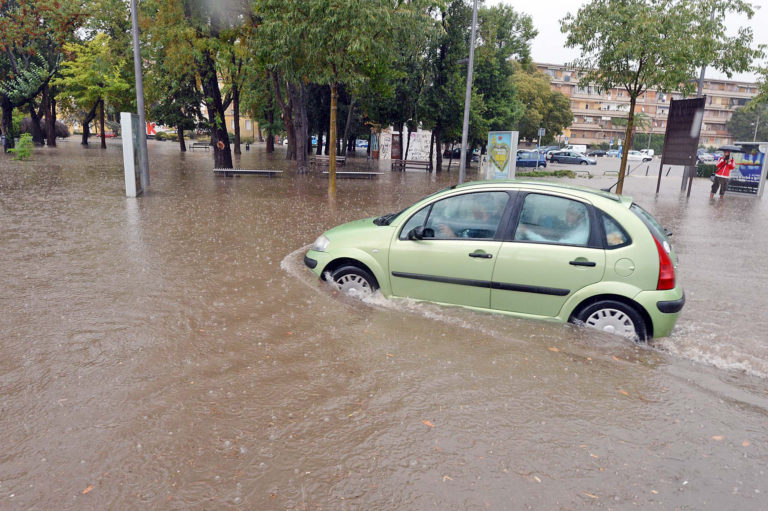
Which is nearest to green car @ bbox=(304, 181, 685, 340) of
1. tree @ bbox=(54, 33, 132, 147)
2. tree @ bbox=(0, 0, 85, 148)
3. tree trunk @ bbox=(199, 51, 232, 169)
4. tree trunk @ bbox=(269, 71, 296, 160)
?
tree trunk @ bbox=(269, 71, 296, 160)

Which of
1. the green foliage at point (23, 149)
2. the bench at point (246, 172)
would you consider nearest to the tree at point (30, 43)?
the green foliage at point (23, 149)

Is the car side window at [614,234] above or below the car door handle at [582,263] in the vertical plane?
above

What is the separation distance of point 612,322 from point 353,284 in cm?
268

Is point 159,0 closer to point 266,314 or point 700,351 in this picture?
point 266,314

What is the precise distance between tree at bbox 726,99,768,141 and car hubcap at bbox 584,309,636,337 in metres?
98.1

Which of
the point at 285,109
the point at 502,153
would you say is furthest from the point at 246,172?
the point at 502,153

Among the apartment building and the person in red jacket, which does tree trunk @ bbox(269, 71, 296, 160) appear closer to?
the person in red jacket

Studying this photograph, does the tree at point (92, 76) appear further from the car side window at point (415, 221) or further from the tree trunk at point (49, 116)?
the car side window at point (415, 221)

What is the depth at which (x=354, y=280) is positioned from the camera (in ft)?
20.7

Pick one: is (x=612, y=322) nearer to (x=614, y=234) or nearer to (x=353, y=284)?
(x=614, y=234)

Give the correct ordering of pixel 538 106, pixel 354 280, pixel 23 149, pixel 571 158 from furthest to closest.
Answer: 1. pixel 538 106
2. pixel 571 158
3. pixel 23 149
4. pixel 354 280

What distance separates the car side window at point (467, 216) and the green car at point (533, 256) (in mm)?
10

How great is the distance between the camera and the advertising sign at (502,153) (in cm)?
1623

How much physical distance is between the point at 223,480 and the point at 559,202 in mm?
3871
